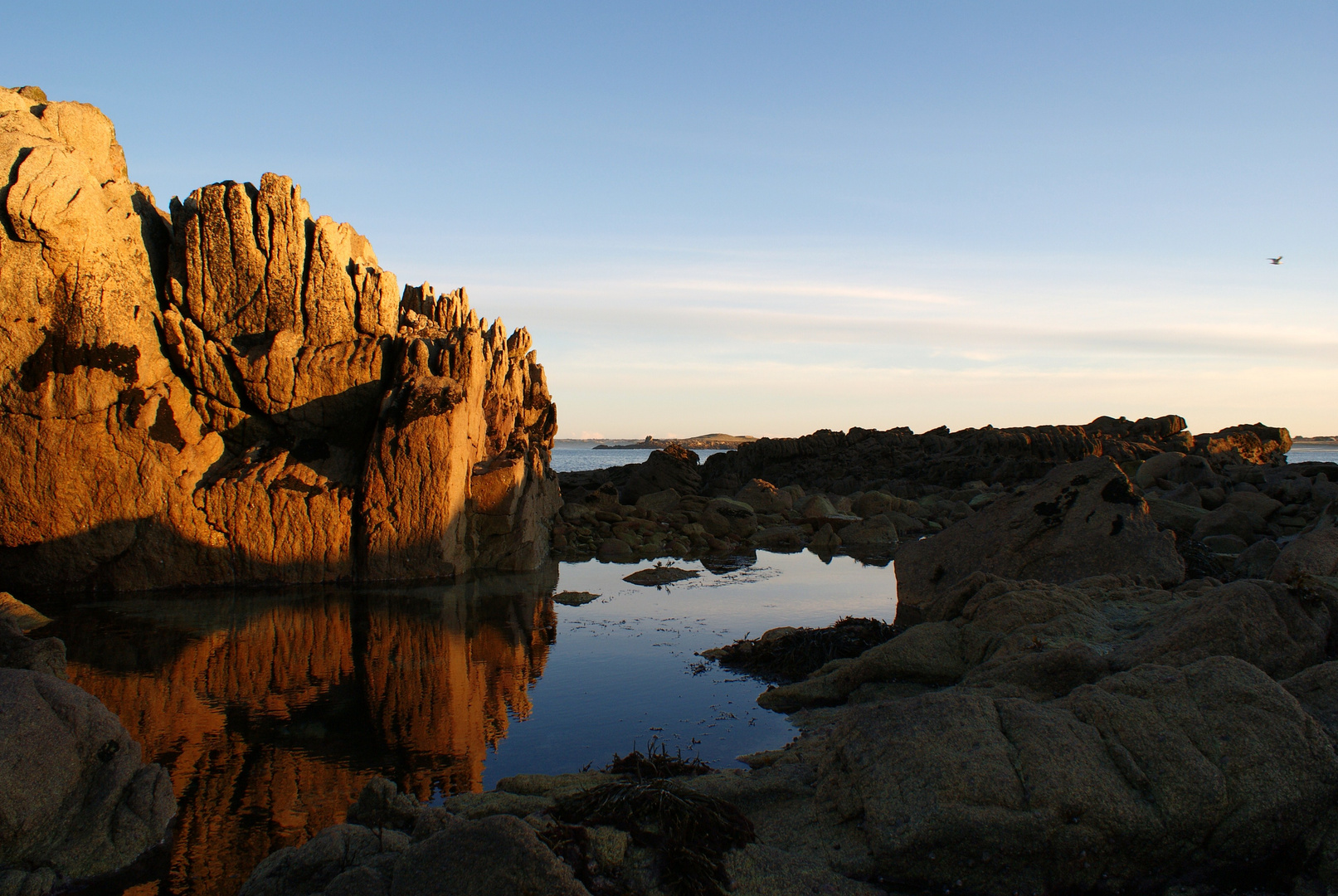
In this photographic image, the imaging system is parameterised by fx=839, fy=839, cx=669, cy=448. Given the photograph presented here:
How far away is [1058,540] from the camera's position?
12.8 metres

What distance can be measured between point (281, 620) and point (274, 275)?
22.1 feet

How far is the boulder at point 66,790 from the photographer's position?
16.4ft

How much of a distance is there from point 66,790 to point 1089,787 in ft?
20.6

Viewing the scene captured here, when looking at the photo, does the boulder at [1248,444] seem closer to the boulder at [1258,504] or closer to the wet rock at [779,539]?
the boulder at [1258,504]

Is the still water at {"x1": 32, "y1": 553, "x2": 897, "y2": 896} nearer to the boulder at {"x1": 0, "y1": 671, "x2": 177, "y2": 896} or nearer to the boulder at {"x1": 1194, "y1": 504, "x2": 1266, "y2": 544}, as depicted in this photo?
the boulder at {"x1": 0, "y1": 671, "x2": 177, "y2": 896}

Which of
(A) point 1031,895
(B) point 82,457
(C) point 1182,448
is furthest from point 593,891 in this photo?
(C) point 1182,448

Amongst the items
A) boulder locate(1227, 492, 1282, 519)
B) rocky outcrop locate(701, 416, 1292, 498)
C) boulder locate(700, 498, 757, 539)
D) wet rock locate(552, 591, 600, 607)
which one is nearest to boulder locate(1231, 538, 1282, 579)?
boulder locate(1227, 492, 1282, 519)

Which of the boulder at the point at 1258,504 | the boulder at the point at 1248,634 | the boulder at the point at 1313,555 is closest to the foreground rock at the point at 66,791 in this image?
the boulder at the point at 1248,634

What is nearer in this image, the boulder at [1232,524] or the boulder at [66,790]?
the boulder at [66,790]

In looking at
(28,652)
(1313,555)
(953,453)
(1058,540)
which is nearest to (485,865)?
(28,652)

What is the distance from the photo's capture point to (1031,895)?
14.8 feet

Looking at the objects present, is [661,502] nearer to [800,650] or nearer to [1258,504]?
[1258,504]

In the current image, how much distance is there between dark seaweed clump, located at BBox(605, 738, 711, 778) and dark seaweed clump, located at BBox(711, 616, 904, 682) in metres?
3.51

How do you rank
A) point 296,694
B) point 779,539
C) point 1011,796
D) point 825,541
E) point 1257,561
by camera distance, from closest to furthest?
point 1011,796 → point 296,694 → point 1257,561 → point 825,541 → point 779,539
